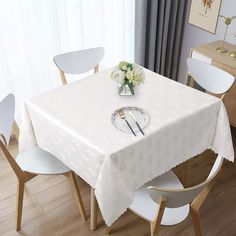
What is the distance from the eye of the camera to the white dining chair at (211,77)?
7.11 feet

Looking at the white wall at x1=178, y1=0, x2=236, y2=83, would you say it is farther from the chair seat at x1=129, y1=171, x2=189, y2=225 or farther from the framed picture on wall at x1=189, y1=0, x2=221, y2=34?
the chair seat at x1=129, y1=171, x2=189, y2=225

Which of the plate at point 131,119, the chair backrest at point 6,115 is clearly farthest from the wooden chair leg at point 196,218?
the chair backrest at point 6,115

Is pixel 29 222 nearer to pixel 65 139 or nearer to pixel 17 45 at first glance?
pixel 65 139

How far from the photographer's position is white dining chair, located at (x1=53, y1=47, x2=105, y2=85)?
2.39 meters

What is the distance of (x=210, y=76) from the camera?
2.27m

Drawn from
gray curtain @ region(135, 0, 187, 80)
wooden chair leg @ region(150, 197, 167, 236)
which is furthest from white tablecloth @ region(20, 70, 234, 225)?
gray curtain @ region(135, 0, 187, 80)

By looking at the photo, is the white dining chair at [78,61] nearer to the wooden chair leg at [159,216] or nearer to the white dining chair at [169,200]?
the white dining chair at [169,200]

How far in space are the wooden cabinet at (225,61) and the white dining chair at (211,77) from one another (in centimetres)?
28

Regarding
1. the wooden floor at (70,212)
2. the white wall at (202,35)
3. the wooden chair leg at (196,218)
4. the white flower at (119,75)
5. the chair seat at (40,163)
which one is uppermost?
the white flower at (119,75)

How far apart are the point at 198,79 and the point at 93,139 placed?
109cm

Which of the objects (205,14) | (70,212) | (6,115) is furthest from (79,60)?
(205,14)

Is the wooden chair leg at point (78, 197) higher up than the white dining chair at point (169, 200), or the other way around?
the white dining chair at point (169, 200)

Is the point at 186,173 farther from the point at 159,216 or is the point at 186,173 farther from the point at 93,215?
the point at 159,216

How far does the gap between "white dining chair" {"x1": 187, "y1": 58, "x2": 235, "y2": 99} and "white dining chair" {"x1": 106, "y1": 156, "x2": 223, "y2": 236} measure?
0.75 meters
